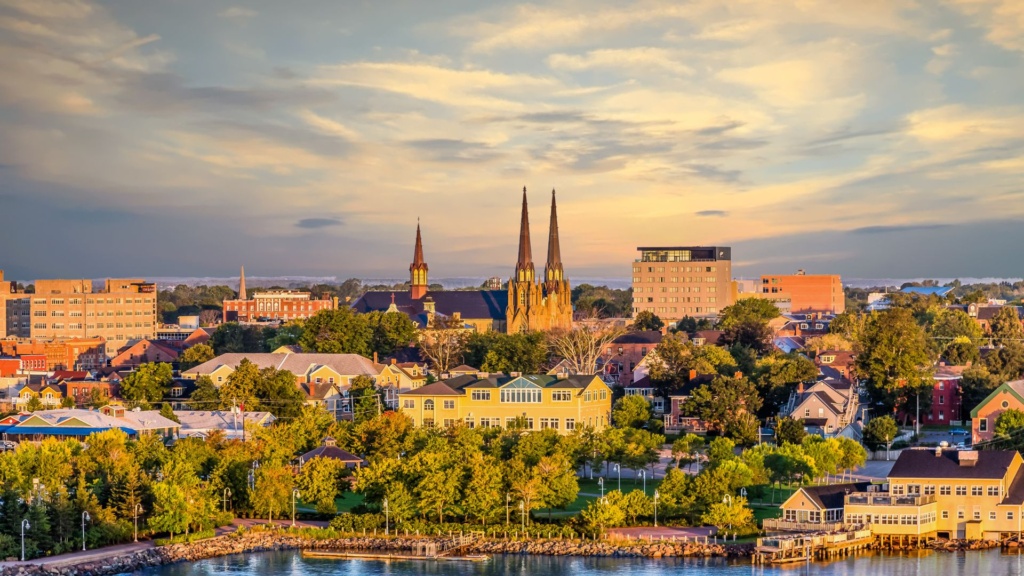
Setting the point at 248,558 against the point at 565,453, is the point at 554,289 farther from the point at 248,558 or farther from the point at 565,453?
the point at 248,558

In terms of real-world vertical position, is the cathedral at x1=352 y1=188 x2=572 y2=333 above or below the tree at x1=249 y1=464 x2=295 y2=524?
above

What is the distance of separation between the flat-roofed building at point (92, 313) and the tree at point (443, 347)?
47915 millimetres

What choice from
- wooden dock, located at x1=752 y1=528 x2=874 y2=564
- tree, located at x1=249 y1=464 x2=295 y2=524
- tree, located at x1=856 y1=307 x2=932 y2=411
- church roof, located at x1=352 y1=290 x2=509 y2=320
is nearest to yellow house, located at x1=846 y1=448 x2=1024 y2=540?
wooden dock, located at x1=752 y1=528 x2=874 y2=564

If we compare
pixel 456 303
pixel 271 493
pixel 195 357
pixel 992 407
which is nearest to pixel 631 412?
pixel 992 407

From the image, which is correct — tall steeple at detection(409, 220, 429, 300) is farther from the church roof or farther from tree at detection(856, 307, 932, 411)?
tree at detection(856, 307, 932, 411)

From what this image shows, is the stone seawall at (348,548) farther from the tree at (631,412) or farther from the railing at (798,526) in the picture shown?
the tree at (631,412)

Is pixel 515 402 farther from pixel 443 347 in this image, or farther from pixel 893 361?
pixel 443 347

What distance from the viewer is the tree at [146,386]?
293ft

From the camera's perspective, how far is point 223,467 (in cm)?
5853

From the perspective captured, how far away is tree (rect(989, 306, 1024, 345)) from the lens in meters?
124

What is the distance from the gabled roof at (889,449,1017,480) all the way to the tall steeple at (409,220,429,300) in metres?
106

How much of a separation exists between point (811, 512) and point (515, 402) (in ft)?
86.4

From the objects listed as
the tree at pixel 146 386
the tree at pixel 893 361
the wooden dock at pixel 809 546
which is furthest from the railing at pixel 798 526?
the tree at pixel 146 386

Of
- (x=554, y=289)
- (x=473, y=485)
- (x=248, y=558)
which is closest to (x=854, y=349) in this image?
(x=554, y=289)
